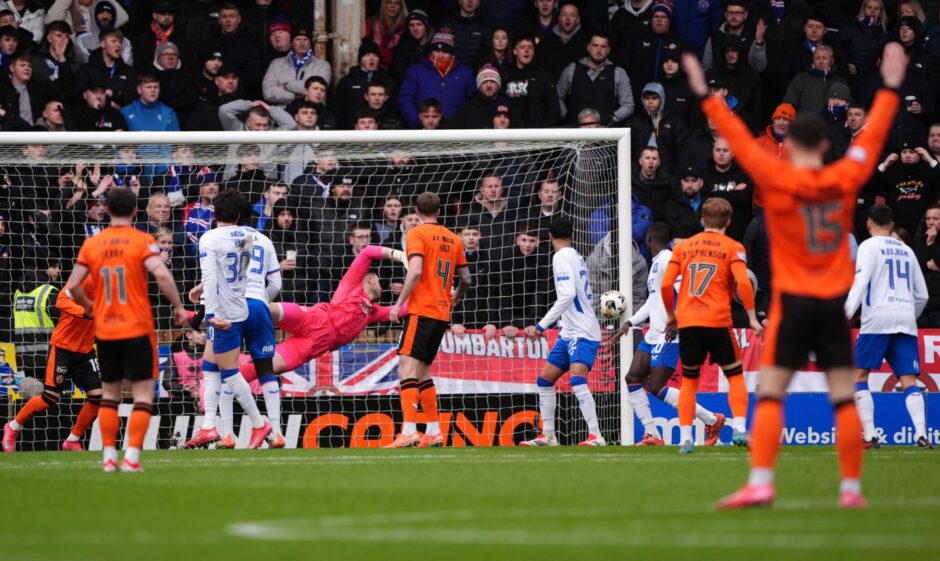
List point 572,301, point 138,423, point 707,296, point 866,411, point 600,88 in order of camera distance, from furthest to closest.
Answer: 1. point 600,88
2. point 572,301
3. point 866,411
4. point 707,296
5. point 138,423

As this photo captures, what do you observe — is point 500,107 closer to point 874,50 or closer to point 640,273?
point 640,273

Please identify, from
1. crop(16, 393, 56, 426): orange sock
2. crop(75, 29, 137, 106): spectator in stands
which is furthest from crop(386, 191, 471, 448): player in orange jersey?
crop(75, 29, 137, 106): spectator in stands

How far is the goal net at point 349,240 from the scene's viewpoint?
16.4 meters

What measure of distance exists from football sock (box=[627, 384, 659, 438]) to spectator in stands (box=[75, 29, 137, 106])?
26.6 feet

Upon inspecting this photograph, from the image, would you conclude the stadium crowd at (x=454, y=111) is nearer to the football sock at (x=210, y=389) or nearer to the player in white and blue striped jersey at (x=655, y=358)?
the player in white and blue striped jersey at (x=655, y=358)

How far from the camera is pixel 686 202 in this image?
18375 millimetres

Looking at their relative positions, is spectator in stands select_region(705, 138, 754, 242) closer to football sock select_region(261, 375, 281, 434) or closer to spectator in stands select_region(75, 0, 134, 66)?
football sock select_region(261, 375, 281, 434)

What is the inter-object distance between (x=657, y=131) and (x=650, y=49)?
1.57 metres

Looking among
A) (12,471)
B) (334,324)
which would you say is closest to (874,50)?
(334,324)

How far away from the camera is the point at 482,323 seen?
17156 millimetres

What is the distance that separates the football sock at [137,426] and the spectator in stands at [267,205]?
6.85 metres

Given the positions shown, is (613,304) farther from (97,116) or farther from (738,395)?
(97,116)

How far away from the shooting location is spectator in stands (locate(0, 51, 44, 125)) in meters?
18.6

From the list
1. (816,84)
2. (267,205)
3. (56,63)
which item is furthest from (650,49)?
(56,63)
